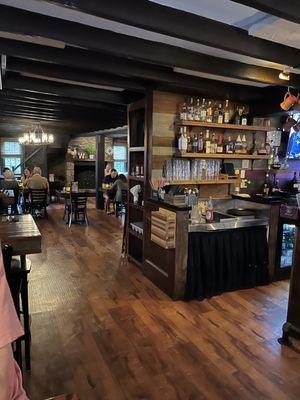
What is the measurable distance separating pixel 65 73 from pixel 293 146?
3.32 m

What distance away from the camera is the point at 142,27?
1931 millimetres

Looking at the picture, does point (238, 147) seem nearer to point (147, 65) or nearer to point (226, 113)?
point (226, 113)

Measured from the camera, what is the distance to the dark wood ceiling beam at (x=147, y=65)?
2631 millimetres

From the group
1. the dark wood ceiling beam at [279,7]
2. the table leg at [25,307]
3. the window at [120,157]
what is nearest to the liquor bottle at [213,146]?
the dark wood ceiling beam at [279,7]

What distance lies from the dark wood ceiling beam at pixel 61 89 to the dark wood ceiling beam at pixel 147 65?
1.10m

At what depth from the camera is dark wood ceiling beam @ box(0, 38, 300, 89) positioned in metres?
2.63

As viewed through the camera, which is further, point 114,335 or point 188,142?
point 188,142

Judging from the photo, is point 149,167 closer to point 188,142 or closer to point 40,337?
point 188,142

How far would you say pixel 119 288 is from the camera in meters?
3.63

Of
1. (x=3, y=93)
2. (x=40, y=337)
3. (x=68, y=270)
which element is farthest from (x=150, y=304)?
(x=3, y=93)

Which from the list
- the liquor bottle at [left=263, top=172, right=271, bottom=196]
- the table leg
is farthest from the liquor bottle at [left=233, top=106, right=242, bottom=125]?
the table leg

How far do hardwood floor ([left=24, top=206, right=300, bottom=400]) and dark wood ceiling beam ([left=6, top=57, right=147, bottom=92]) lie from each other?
239 cm

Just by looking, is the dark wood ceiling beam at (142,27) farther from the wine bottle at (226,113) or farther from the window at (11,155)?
the window at (11,155)

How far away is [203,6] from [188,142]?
1987 millimetres
